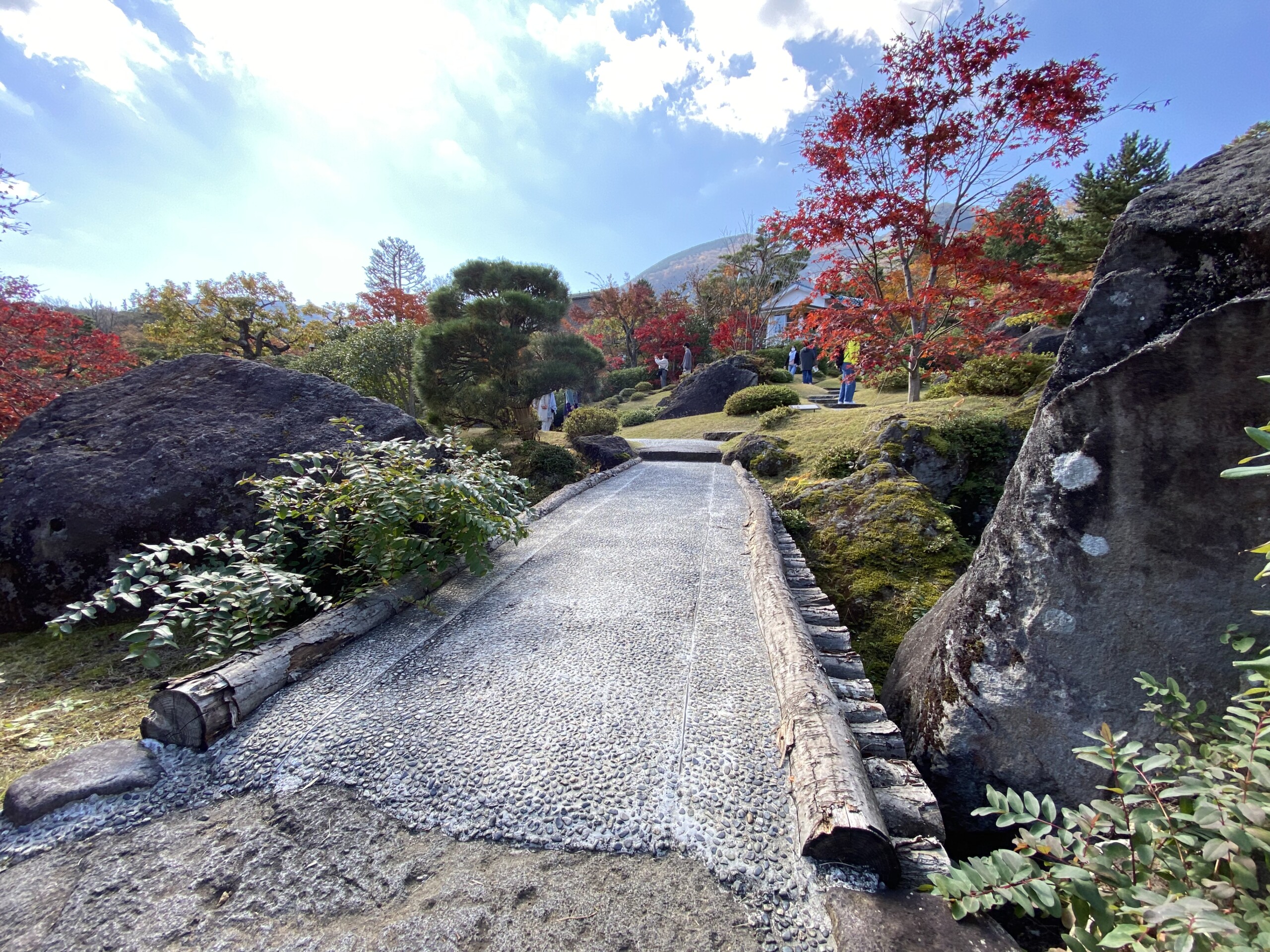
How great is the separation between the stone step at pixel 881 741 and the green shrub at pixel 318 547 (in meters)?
2.18

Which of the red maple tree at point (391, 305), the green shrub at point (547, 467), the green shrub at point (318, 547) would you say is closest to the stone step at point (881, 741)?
the green shrub at point (318, 547)

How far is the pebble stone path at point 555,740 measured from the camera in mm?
1521

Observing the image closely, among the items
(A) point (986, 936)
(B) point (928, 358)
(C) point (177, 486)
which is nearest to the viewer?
(A) point (986, 936)

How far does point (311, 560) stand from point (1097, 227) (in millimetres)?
24431

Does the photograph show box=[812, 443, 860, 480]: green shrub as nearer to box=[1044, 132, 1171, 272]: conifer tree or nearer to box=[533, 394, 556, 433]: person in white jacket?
box=[533, 394, 556, 433]: person in white jacket

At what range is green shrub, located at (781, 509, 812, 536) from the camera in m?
4.77

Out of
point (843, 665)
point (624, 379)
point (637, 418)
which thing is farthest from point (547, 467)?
point (624, 379)

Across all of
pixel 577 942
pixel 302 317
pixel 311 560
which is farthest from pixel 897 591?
pixel 302 317

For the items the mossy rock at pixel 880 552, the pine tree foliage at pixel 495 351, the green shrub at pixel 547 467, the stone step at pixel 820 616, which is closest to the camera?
the stone step at pixel 820 616

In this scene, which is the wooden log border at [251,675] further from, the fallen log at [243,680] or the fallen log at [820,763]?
the fallen log at [820,763]

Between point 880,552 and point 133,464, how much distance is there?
5435 millimetres

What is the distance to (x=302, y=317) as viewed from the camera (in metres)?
18.1

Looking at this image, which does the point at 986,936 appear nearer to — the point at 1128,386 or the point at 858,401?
the point at 1128,386

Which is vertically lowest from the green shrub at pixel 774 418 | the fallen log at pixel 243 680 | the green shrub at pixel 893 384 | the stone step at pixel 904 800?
the stone step at pixel 904 800
